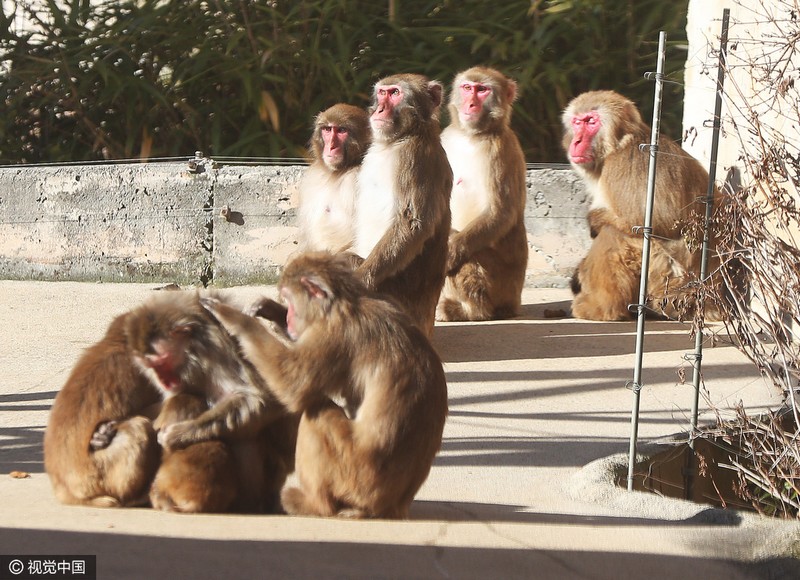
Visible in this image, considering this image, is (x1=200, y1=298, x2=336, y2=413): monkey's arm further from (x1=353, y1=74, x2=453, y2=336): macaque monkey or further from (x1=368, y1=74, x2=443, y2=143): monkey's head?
(x1=368, y1=74, x2=443, y2=143): monkey's head

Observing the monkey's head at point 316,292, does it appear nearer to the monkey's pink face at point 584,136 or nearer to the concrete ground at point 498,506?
the concrete ground at point 498,506

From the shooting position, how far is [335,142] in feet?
20.8

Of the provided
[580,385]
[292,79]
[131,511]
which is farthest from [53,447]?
[292,79]

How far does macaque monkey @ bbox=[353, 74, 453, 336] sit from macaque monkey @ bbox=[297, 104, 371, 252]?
0.20 metres

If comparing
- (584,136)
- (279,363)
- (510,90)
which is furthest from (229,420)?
(584,136)

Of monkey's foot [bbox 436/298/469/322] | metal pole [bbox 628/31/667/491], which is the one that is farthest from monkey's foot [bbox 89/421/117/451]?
→ monkey's foot [bbox 436/298/469/322]

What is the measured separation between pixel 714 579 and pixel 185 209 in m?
5.84

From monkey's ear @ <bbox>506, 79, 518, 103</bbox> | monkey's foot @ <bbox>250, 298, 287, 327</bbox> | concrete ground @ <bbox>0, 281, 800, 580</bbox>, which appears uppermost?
monkey's ear @ <bbox>506, 79, 518, 103</bbox>

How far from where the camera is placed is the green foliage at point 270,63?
31.8 ft

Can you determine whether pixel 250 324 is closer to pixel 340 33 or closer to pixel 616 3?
pixel 340 33

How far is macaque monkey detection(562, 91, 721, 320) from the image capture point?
24.2ft

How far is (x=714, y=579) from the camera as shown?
3447 mm

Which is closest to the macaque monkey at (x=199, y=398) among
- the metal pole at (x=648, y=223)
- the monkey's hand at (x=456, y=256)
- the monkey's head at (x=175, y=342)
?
the monkey's head at (x=175, y=342)

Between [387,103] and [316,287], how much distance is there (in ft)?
8.09
